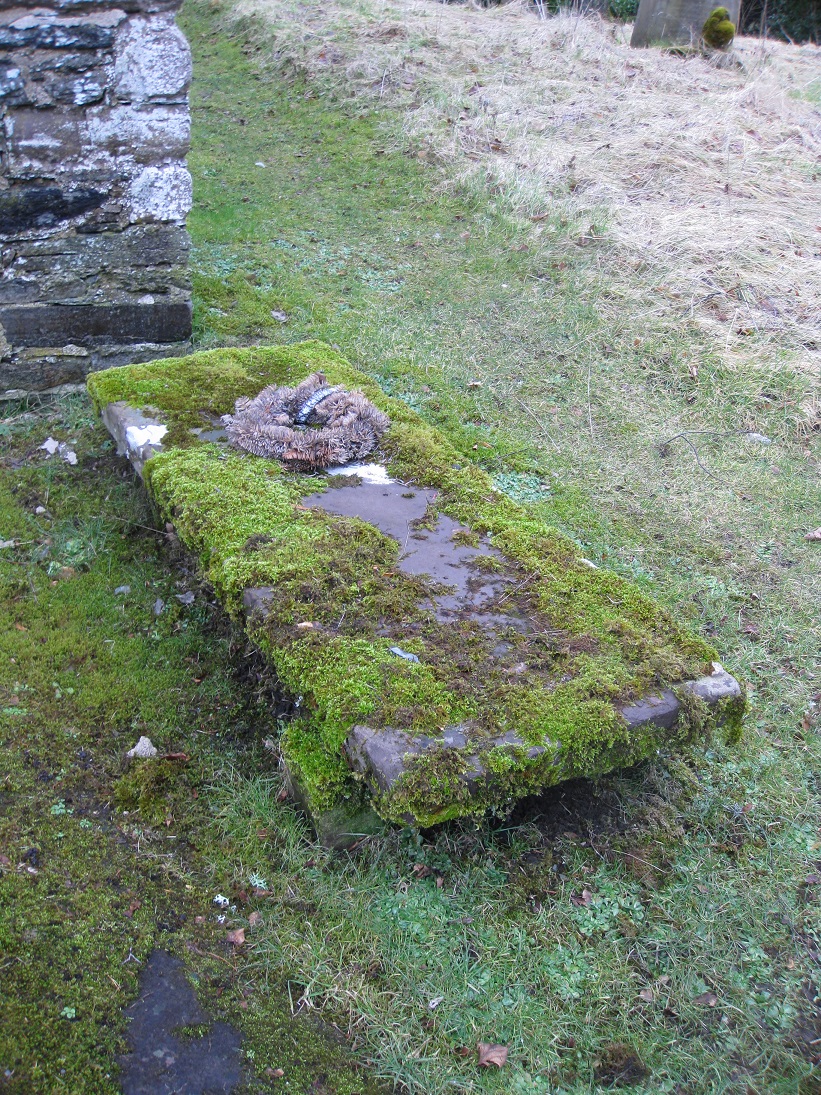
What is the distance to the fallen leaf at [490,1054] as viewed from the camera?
224 centimetres

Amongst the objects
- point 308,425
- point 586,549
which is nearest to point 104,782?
point 308,425

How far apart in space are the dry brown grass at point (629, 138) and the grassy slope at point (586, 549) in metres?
0.38

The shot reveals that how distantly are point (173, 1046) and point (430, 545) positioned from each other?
188 cm

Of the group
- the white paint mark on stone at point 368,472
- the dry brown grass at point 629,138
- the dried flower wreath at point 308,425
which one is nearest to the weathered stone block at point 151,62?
the dried flower wreath at point 308,425

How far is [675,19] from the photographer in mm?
11750

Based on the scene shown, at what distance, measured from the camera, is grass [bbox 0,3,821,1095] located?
2.30 metres

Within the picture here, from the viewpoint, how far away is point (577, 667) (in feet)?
9.16

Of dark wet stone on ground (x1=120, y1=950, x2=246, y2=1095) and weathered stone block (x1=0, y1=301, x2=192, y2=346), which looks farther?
weathered stone block (x1=0, y1=301, x2=192, y2=346)

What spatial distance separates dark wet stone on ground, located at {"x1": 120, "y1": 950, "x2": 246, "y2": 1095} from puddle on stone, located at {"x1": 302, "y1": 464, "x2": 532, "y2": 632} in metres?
1.40

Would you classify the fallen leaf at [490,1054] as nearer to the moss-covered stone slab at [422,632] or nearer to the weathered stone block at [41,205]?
the moss-covered stone slab at [422,632]

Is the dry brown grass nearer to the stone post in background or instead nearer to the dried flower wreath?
the stone post in background

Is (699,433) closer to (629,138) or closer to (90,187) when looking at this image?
(90,187)

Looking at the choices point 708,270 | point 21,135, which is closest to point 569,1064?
Result: point 21,135

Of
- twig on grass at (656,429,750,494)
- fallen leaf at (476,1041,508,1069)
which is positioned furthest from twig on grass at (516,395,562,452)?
fallen leaf at (476,1041,508,1069)
